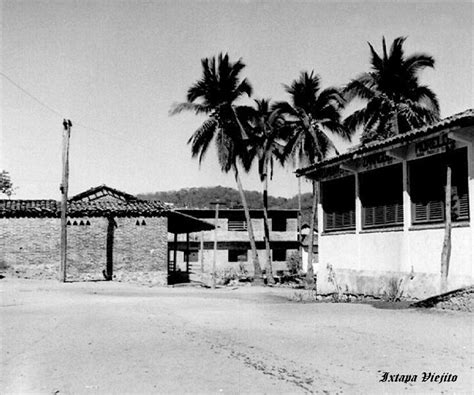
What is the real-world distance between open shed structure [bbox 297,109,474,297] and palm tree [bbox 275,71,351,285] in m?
11.4

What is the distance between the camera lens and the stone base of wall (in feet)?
43.6

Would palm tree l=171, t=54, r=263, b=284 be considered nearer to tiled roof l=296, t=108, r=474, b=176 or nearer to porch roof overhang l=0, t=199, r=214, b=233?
porch roof overhang l=0, t=199, r=214, b=233

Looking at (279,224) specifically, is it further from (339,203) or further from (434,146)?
(434,146)

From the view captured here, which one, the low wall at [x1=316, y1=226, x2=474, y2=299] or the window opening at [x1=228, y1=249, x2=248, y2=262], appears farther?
the window opening at [x1=228, y1=249, x2=248, y2=262]

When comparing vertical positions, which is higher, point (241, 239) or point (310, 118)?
point (310, 118)

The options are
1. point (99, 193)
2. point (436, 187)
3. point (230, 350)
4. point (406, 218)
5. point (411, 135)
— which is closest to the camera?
point (230, 350)

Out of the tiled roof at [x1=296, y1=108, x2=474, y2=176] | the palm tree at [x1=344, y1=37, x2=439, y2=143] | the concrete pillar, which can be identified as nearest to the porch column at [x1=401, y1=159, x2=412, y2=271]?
the tiled roof at [x1=296, y1=108, x2=474, y2=176]

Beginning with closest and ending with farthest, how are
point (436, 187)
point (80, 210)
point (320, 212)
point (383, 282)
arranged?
point (436, 187)
point (383, 282)
point (320, 212)
point (80, 210)

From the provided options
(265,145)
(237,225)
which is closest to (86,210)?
(265,145)

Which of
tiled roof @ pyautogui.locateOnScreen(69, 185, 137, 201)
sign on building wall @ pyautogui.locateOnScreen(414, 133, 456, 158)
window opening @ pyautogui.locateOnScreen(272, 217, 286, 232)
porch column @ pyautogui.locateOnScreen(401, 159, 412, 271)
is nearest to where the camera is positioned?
sign on building wall @ pyautogui.locateOnScreen(414, 133, 456, 158)

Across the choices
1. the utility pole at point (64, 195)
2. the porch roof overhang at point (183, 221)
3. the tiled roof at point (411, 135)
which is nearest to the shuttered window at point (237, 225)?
the porch roof overhang at point (183, 221)

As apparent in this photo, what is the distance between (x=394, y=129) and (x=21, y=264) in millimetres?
18826

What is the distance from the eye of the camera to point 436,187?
1357 centimetres

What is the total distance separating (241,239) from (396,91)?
83.7ft
